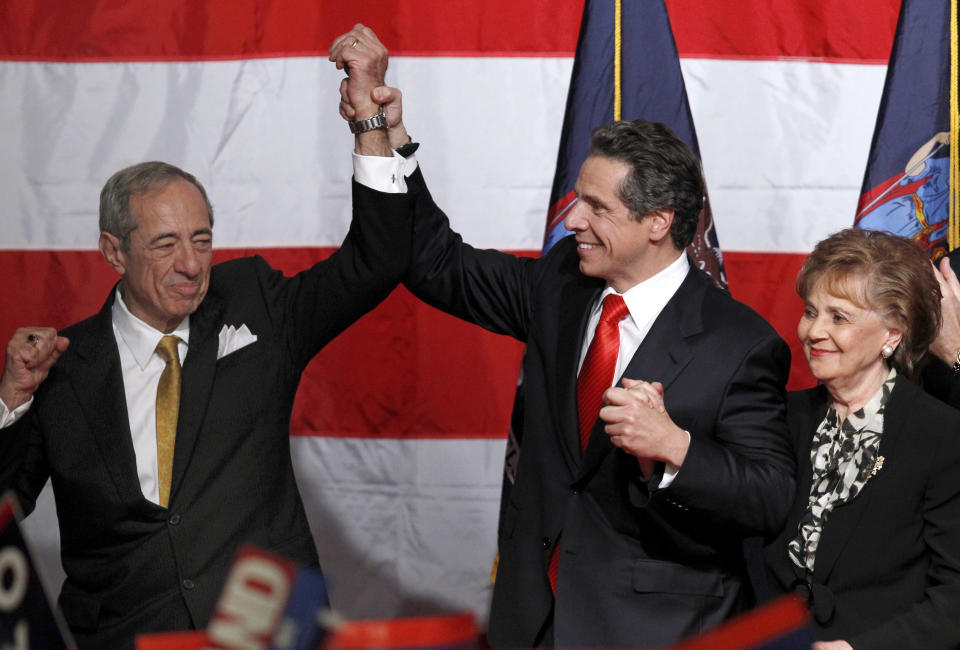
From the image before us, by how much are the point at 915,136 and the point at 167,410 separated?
6.56 ft

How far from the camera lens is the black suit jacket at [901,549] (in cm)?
158

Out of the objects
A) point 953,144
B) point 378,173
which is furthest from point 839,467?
point 953,144

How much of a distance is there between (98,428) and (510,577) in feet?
2.52

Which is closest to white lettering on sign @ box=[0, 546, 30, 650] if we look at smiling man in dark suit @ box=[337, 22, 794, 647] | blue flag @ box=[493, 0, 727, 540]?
smiling man in dark suit @ box=[337, 22, 794, 647]

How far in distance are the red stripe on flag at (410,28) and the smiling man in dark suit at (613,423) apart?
1.24 metres

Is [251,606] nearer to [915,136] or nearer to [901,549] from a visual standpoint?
[901,549]

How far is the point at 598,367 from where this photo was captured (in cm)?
180

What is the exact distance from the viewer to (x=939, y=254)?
2.65 meters

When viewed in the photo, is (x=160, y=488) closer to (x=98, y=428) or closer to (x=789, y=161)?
(x=98, y=428)

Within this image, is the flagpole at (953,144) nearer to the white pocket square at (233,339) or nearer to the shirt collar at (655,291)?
the shirt collar at (655,291)

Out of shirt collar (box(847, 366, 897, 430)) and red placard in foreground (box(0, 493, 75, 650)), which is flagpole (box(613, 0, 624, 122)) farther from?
red placard in foreground (box(0, 493, 75, 650))

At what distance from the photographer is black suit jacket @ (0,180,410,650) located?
182 centimetres

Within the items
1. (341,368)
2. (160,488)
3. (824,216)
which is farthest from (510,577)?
(824,216)

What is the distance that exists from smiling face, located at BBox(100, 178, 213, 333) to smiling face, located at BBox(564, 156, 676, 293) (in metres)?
0.66
